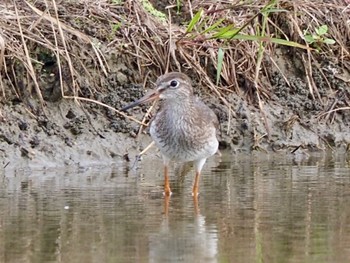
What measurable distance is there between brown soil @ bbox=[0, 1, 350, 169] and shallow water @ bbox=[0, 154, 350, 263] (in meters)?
0.41

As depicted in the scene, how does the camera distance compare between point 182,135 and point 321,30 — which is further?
point 321,30

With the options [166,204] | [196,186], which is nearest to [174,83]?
[196,186]

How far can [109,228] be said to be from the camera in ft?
22.3

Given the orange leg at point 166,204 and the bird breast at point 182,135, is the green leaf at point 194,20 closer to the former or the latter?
the bird breast at point 182,135

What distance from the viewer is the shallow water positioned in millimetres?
6055

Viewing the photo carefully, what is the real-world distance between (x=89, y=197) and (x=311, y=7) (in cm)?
501

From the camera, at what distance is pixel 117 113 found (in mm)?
10656

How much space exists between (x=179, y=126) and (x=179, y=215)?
158 centimetres

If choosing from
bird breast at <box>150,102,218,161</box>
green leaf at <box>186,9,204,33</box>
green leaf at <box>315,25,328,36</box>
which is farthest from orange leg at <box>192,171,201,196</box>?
green leaf at <box>315,25,328,36</box>

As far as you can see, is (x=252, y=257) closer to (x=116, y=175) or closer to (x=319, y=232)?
(x=319, y=232)

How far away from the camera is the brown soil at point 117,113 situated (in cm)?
1002

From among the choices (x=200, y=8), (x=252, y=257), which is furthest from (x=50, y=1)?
(x=252, y=257)

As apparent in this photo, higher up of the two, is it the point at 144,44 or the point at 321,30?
the point at 321,30

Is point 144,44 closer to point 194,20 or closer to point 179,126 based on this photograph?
point 194,20
